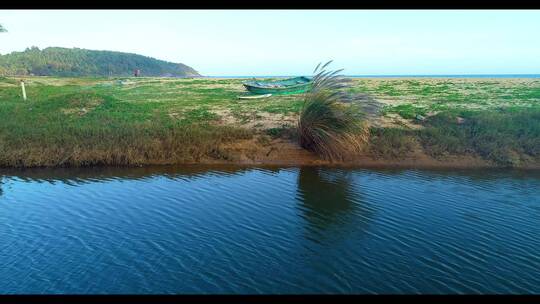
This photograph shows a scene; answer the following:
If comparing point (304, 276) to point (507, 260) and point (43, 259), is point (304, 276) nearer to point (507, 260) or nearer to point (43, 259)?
point (507, 260)

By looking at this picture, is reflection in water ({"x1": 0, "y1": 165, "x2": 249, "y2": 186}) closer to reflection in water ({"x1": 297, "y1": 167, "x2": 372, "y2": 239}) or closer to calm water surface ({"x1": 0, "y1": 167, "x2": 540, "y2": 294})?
calm water surface ({"x1": 0, "y1": 167, "x2": 540, "y2": 294})

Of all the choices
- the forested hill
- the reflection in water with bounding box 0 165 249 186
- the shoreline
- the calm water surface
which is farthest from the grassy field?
the forested hill

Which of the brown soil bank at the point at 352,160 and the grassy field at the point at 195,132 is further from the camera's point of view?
the brown soil bank at the point at 352,160

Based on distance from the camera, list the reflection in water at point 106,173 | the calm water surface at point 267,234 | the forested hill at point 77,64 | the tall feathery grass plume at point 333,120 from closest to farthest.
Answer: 1. the calm water surface at point 267,234
2. the reflection in water at point 106,173
3. the tall feathery grass plume at point 333,120
4. the forested hill at point 77,64

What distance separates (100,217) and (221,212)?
3286mm

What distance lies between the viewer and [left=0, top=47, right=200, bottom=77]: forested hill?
10750 cm

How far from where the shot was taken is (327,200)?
1129cm

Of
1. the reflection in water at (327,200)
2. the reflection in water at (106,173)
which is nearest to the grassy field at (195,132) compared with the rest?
the reflection in water at (106,173)

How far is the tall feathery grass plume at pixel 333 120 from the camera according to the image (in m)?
15.3

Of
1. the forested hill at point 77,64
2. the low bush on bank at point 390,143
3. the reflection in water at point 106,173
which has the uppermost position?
the forested hill at point 77,64

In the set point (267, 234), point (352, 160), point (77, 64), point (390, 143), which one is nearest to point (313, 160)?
point (352, 160)

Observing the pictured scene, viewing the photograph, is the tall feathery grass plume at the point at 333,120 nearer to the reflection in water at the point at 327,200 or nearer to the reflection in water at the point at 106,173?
the reflection in water at the point at 327,200

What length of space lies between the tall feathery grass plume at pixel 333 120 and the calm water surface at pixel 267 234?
2228 millimetres

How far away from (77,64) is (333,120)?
13958 cm
